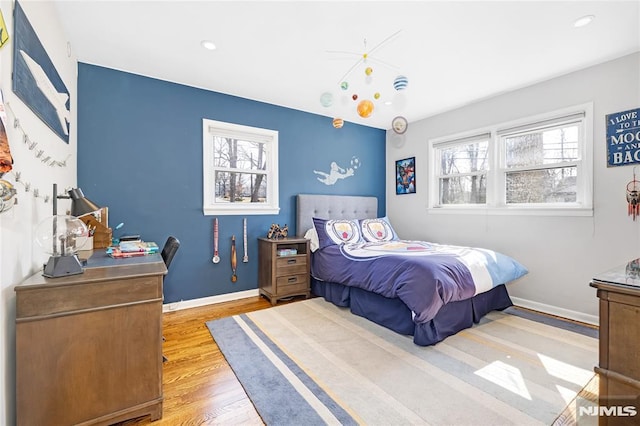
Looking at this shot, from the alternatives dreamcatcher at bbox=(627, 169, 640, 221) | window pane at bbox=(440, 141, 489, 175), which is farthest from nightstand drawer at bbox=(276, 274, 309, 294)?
dreamcatcher at bbox=(627, 169, 640, 221)

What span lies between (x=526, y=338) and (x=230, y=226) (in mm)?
3128

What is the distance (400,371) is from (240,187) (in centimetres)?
270

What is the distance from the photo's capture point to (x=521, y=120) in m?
3.23

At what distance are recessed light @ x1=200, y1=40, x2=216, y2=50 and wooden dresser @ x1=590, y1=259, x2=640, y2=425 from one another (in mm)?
2922

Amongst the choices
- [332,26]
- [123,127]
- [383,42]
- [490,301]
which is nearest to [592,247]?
[490,301]

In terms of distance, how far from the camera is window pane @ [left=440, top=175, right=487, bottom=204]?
12.2ft

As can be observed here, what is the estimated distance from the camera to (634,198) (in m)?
2.50

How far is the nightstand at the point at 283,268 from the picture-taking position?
3.31 meters

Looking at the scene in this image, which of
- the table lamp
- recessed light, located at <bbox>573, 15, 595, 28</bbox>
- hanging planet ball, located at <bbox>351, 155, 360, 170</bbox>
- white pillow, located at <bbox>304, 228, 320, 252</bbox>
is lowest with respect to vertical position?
white pillow, located at <bbox>304, 228, 320, 252</bbox>

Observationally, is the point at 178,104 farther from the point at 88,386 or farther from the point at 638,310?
the point at 638,310

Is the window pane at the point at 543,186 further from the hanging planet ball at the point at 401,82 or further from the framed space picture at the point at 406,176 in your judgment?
the hanging planet ball at the point at 401,82

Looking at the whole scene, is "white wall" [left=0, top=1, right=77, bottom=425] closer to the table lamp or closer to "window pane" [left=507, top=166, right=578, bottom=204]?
the table lamp

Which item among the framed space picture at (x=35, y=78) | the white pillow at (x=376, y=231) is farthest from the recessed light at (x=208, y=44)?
the white pillow at (x=376, y=231)

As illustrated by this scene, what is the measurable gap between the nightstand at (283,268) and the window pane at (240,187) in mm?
573
